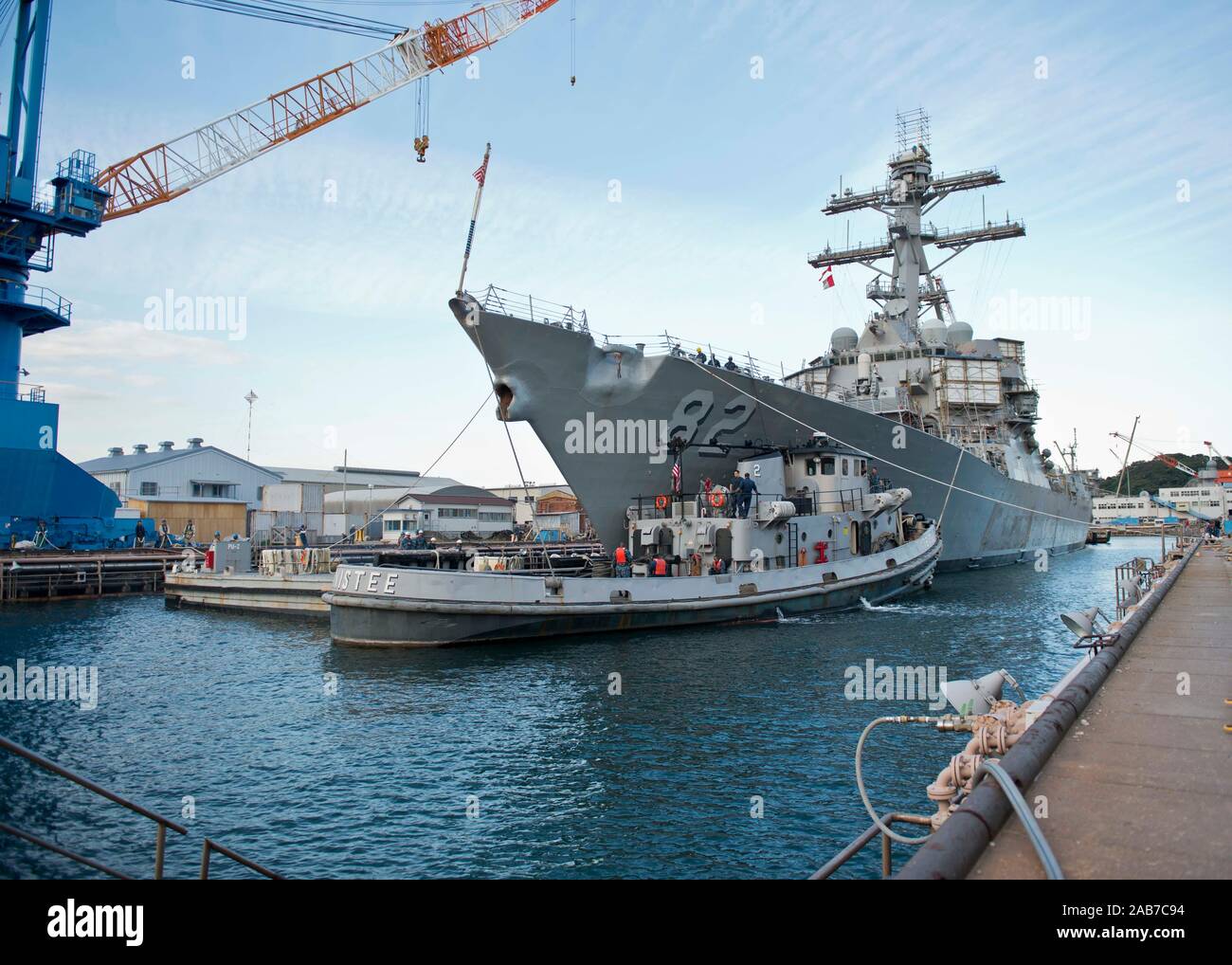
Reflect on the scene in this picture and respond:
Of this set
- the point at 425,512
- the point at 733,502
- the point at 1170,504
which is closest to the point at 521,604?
the point at 733,502

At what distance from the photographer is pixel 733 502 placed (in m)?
22.3

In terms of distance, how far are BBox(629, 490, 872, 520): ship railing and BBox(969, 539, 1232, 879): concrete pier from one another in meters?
13.8

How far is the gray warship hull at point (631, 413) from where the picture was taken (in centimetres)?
2141

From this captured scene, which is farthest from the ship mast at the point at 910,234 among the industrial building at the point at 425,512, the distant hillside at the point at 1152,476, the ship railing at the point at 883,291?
the distant hillside at the point at 1152,476

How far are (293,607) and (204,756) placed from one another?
16.5 metres

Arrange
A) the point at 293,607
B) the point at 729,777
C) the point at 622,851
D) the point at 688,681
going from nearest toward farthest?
the point at 622,851, the point at 729,777, the point at 688,681, the point at 293,607

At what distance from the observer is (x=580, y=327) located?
22.0 metres

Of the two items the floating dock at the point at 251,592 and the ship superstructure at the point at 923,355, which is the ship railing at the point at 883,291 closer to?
the ship superstructure at the point at 923,355

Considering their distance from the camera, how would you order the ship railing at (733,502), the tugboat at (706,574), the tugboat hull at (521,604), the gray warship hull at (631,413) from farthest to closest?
the ship railing at (733,502), the gray warship hull at (631,413), the tugboat at (706,574), the tugboat hull at (521,604)

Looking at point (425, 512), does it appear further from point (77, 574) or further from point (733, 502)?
point (733, 502)

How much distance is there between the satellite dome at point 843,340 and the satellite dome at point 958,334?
478 cm

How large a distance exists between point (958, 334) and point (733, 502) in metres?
27.1
